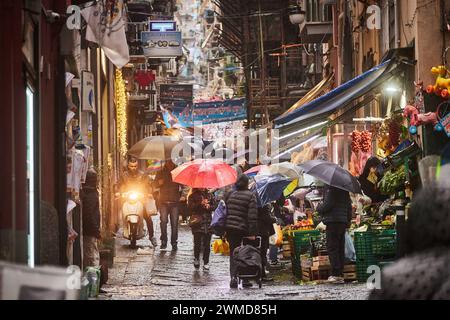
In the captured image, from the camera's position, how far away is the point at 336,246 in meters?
16.1

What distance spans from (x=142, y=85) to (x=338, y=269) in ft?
93.3

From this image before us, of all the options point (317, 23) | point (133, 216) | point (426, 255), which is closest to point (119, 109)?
point (317, 23)

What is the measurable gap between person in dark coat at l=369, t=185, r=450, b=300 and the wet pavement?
9207mm

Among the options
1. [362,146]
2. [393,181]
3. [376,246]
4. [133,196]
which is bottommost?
[376,246]

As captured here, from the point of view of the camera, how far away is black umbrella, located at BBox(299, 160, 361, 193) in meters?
16.3

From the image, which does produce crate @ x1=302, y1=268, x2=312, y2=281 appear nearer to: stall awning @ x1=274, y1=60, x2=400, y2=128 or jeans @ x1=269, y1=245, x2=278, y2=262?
stall awning @ x1=274, y1=60, x2=400, y2=128

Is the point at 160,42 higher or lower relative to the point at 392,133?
higher

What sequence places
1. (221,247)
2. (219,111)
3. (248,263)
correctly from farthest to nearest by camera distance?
(219,111) → (221,247) → (248,263)

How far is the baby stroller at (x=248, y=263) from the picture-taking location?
15750mm

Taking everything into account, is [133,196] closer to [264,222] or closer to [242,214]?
[264,222]

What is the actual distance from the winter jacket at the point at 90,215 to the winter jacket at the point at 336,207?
358 cm

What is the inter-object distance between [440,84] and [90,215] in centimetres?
542
